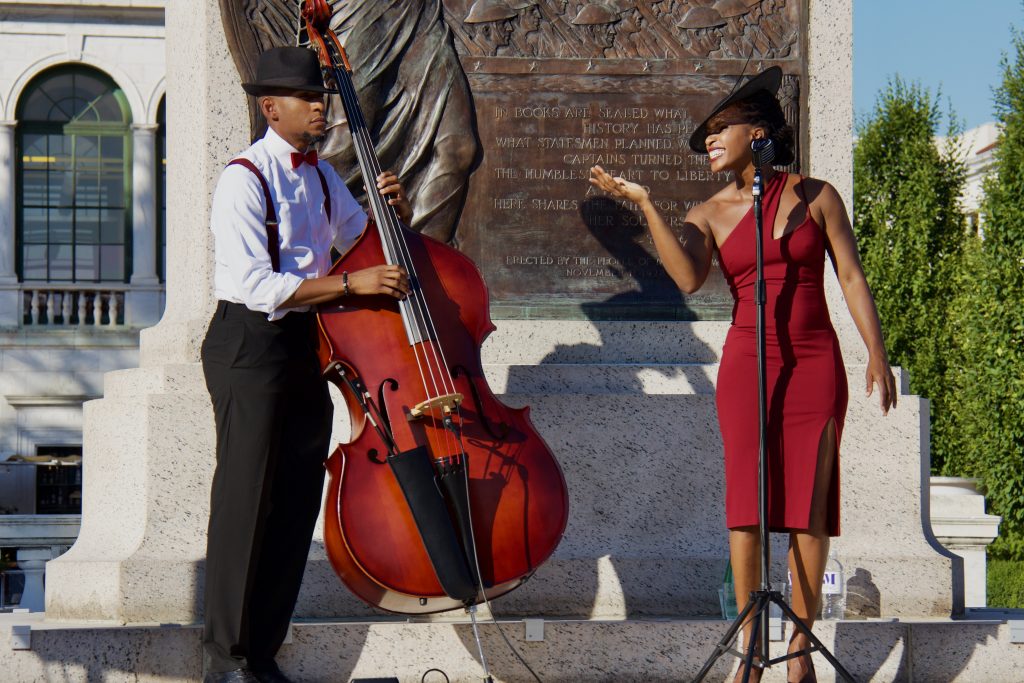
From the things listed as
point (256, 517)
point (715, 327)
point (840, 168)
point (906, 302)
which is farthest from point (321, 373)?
point (906, 302)

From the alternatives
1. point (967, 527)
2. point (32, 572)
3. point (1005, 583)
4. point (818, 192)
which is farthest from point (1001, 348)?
point (818, 192)

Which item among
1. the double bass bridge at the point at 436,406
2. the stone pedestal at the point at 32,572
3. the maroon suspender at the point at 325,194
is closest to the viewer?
the double bass bridge at the point at 436,406

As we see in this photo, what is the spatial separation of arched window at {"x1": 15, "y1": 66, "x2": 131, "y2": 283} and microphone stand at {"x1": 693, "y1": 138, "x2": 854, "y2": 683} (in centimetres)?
2227

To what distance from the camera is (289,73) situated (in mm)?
4516

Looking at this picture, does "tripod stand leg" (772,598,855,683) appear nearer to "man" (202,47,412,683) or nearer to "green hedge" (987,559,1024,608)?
"man" (202,47,412,683)

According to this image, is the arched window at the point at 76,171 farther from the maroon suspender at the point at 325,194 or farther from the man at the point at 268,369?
the man at the point at 268,369

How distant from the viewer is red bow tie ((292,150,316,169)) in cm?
457

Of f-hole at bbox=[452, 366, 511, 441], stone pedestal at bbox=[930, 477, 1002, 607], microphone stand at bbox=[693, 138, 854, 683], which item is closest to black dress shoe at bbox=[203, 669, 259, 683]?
f-hole at bbox=[452, 366, 511, 441]

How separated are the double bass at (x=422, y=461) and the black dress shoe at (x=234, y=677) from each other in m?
0.38

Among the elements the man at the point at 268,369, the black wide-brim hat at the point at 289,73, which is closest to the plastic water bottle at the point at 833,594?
the man at the point at 268,369

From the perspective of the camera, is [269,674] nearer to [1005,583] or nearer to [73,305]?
[1005,583]

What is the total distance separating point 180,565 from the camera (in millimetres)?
5398

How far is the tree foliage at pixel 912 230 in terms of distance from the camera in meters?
23.3

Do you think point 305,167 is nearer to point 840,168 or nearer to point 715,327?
point 715,327
